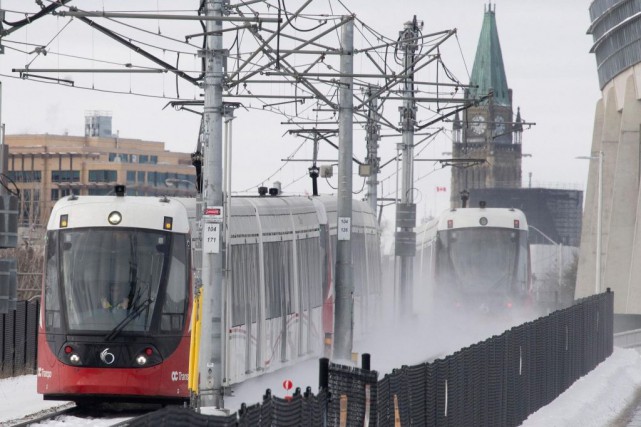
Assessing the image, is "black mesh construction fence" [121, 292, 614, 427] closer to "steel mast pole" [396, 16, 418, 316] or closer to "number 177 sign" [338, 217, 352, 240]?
"number 177 sign" [338, 217, 352, 240]

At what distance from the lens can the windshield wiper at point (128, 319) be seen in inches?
771

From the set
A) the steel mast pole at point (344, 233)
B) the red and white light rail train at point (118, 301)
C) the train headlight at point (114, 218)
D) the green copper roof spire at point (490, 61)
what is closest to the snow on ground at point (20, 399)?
the red and white light rail train at point (118, 301)

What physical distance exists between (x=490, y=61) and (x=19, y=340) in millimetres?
164084

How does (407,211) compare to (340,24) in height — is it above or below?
below

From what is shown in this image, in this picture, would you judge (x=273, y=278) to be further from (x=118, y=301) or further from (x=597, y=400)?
(x=597, y=400)

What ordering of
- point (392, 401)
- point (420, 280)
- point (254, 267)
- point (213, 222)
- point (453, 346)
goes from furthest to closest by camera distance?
1. point (420, 280)
2. point (453, 346)
3. point (254, 267)
4. point (213, 222)
5. point (392, 401)

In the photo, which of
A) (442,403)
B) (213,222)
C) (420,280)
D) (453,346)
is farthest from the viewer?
(420,280)

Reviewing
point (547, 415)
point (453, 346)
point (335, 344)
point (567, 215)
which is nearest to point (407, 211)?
point (453, 346)

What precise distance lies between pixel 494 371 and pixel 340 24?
259 inches

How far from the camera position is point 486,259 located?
123ft

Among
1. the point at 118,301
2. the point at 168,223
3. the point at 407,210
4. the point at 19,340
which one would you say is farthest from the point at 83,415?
the point at 407,210

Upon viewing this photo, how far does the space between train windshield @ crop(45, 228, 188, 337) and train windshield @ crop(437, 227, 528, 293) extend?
60.1ft

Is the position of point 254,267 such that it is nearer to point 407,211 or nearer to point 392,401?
point 392,401

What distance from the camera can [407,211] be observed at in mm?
38219
